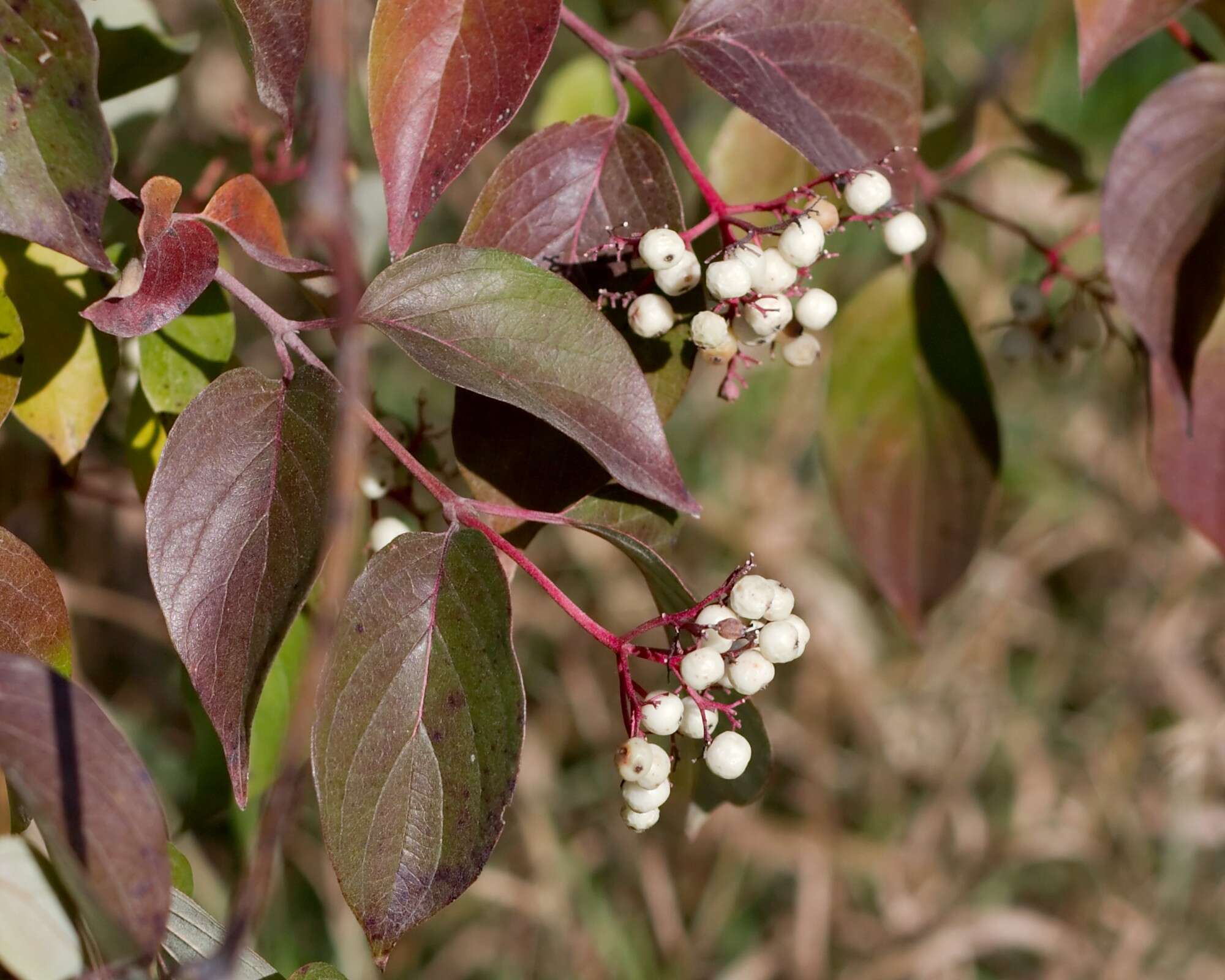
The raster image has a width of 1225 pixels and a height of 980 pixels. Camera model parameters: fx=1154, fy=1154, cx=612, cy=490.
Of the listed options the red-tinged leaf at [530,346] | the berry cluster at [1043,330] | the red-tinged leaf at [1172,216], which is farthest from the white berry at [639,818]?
the berry cluster at [1043,330]

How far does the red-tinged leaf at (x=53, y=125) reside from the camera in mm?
382

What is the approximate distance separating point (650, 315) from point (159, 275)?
0.19 meters

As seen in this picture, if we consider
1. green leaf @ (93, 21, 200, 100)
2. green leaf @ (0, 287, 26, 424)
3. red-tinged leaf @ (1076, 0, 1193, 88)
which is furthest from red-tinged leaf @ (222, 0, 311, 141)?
red-tinged leaf @ (1076, 0, 1193, 88)

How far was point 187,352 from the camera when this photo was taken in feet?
1.78

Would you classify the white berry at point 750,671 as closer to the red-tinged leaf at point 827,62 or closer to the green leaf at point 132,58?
the red-tinged leaf at point 827,62

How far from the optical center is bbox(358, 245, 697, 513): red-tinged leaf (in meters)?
0.43

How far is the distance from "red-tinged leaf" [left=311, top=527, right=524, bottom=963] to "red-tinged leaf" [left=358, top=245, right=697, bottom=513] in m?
0.06

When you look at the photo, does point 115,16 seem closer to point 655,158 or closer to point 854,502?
point 655,158

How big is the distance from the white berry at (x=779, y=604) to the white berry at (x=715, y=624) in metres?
0.01

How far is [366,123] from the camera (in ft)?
3.10

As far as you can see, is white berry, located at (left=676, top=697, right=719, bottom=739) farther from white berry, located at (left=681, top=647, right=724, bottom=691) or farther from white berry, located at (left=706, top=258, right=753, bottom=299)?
white berry, located at (left=706, top=258, right=753, bottom=299)

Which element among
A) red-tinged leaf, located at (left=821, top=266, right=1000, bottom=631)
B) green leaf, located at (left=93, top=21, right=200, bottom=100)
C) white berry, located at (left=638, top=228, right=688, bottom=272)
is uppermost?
green leaf, located at (left=93, top=21, right=200, bottom=100)

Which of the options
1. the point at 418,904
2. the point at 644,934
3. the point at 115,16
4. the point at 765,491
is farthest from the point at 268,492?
the point at 765,491

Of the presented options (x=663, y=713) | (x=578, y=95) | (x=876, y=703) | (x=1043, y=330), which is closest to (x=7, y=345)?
(x=663, y=713)
